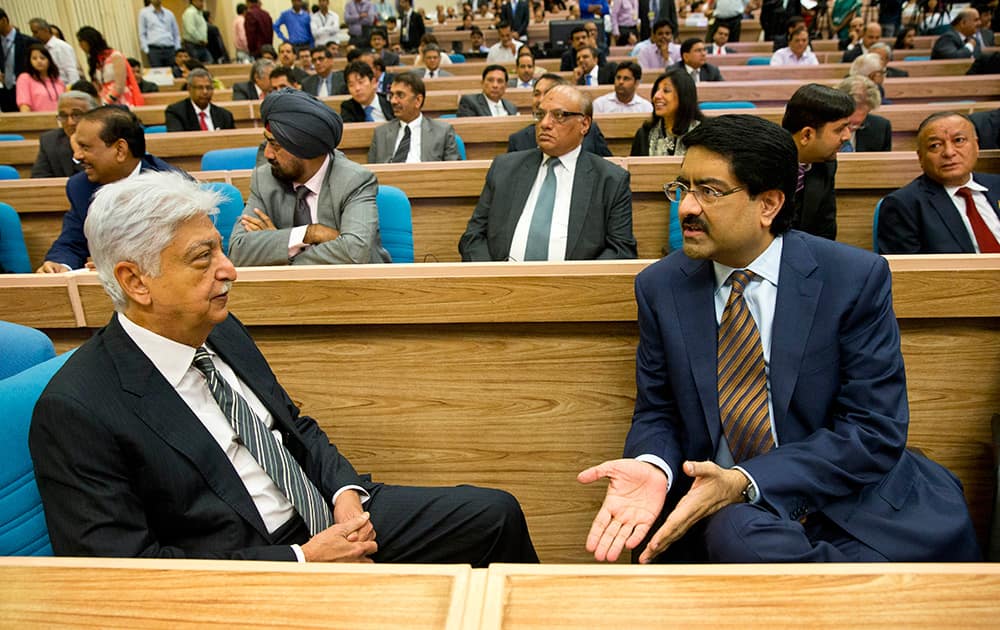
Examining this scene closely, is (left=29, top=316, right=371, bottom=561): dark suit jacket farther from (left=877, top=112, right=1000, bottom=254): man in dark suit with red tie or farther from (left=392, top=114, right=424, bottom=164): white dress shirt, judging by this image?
(left=392, top=114, right=424, bottom=164): white dress shirt

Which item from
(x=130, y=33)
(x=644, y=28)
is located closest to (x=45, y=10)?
(x=130, y=33)

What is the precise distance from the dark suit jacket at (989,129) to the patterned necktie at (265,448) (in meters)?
3.76

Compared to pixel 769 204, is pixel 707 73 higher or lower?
higher

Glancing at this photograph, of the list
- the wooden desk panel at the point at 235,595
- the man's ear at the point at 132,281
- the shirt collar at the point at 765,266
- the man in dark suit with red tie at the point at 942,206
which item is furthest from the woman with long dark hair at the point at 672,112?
the wooden desk panel at the point at 235,595

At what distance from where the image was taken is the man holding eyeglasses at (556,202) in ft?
8.41

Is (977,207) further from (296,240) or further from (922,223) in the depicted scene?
(296,240)

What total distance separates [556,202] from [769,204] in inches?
52.3

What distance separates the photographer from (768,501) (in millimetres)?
1202

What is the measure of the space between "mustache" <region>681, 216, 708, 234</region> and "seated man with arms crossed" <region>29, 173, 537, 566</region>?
654 millimetres

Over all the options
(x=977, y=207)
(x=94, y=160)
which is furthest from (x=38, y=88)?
(x=977, y=207)

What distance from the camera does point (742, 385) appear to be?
4.35ft

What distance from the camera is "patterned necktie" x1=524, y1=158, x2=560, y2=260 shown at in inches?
103

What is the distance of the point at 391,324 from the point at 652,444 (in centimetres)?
61

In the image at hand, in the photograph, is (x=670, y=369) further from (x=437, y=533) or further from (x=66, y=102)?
(x=66, y=102)
